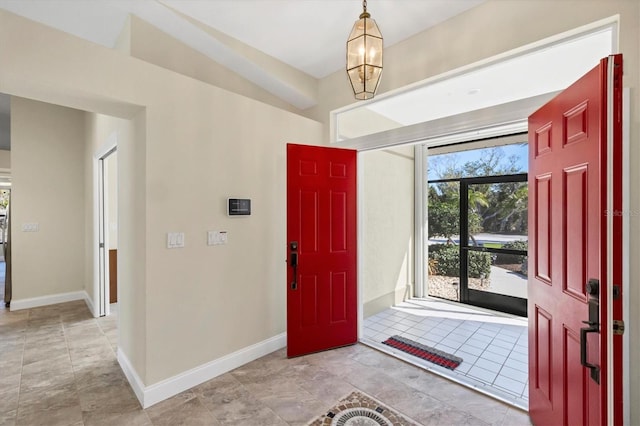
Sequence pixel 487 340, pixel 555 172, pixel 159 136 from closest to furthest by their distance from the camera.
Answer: pixel 555 172
pixel 159 136
pixel 487 340

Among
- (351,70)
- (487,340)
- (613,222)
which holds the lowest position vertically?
(487,340)

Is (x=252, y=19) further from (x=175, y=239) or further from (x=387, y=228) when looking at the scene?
(x=387, y=228)

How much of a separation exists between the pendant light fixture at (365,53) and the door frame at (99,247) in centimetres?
402

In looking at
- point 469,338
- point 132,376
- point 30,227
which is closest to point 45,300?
point 30,227

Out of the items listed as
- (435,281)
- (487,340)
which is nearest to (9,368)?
(487,340)

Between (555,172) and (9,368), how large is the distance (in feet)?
15.4

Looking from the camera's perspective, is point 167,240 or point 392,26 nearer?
point 167,240

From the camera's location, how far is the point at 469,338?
3.61m

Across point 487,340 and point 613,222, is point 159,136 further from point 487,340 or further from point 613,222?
point 487,340

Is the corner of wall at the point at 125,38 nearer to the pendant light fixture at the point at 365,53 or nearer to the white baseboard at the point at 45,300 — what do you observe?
the pendant light fixture at the point at 365,53

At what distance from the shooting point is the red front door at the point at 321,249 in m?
3.07

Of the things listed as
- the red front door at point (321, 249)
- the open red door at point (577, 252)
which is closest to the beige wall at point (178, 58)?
the red front door at point (321, 249)

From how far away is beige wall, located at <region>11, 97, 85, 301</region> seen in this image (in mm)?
4559

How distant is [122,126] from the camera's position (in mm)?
2789
